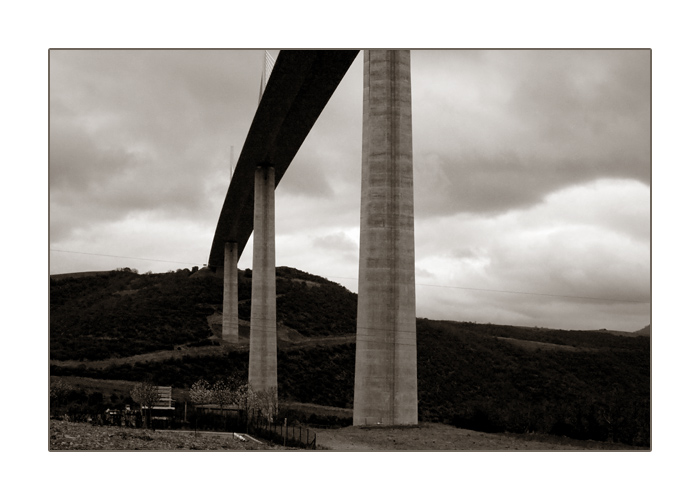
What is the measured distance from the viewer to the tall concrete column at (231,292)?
76.8 metres

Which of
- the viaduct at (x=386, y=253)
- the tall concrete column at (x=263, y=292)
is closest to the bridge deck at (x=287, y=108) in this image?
the tall concrete column at (x=263, y=292)

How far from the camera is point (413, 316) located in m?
23.5

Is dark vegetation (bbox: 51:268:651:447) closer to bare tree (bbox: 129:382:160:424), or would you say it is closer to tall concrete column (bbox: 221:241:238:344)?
tall concrete column (bbox: 221:241:238:344)

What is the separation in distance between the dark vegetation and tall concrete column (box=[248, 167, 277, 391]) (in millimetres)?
4753

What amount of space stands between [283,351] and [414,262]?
44.1 metres

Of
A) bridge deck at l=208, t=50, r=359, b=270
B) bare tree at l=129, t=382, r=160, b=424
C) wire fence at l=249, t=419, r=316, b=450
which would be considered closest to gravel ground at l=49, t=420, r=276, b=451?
wire fence at l=249, t=419, r=316, b=450

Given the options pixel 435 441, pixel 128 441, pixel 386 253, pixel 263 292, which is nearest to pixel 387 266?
pixel 386 253

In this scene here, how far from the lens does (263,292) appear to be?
1810 inches

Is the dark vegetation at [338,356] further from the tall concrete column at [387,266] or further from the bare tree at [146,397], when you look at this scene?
the bare tree at [146,397]

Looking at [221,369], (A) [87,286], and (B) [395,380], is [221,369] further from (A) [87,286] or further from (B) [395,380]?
(A) [87,286]

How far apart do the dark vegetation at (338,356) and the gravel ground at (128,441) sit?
11.9 meters
